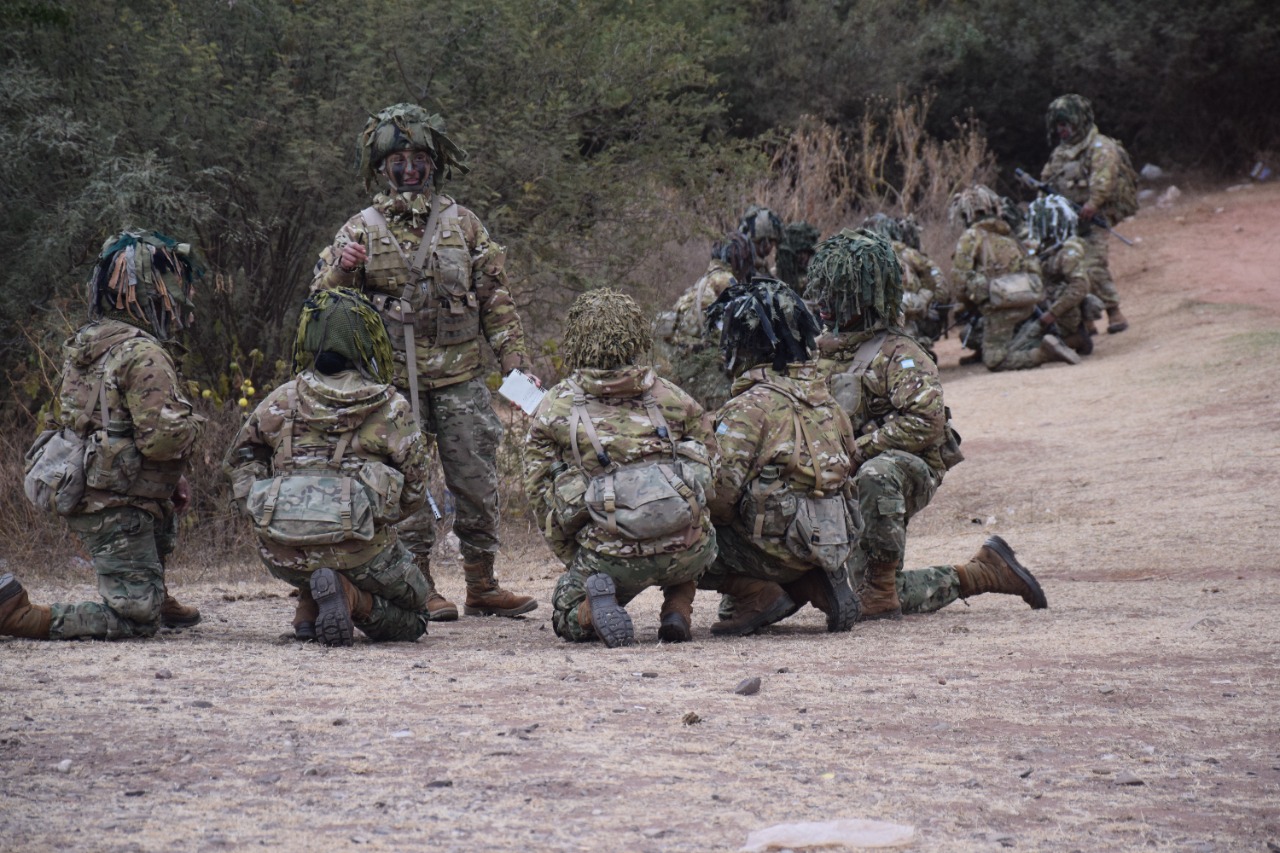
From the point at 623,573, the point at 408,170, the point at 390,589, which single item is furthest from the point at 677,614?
the point at 408,170

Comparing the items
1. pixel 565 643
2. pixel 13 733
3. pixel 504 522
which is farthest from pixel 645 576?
pixel 504 522

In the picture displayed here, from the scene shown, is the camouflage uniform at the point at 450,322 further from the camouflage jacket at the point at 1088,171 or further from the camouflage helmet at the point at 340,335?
the camouflage jacket at the point at 1088,171

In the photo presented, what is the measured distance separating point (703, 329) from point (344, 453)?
4106 mm

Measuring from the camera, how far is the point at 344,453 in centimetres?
593

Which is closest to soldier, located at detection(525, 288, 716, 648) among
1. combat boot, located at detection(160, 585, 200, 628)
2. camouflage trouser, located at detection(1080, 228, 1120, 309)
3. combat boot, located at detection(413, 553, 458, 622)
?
combat boot, located at detection(413, 553, 458, 622)

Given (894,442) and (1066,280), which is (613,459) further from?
(1066,280)

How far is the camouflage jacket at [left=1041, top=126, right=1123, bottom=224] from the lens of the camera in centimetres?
1591

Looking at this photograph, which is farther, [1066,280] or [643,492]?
[1066,280]

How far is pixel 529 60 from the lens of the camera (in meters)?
11.5

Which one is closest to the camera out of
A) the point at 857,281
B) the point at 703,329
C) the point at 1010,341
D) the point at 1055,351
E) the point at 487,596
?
the point at 857,281

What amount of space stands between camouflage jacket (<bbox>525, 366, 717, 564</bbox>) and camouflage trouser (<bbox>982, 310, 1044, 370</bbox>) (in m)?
9.72

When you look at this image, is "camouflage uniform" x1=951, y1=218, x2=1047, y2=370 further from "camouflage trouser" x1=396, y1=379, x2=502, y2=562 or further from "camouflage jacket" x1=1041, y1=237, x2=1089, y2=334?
"camouflage trouser" x1=396, y1=379, x2=502, y2=562

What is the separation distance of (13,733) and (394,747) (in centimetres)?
113

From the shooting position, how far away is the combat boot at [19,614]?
587 cm
